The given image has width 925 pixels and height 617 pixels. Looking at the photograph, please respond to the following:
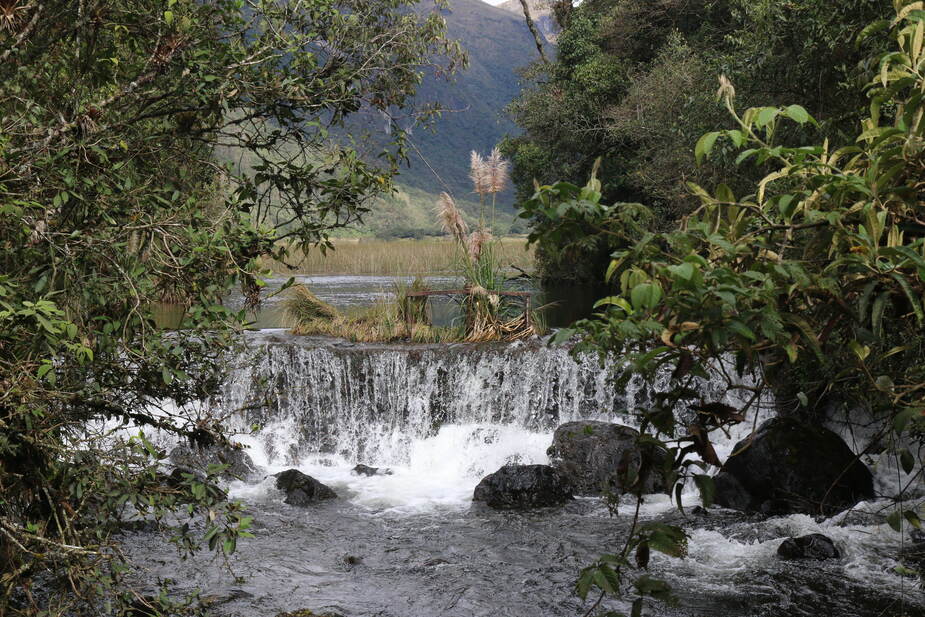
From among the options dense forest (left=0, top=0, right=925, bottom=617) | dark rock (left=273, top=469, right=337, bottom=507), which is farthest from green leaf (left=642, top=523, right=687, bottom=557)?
dark rock (left=273, top=469, right=337, bottom=507)

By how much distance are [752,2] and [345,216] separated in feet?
41.5

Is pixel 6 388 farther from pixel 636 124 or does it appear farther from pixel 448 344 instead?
pixel 636 124

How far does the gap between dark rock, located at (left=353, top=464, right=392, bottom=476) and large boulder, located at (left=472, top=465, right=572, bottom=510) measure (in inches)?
69.3

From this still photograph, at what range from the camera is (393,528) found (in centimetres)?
838

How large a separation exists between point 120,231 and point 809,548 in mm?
6418

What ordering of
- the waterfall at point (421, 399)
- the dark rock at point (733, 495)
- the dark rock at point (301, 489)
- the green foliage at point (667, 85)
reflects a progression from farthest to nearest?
the waterfall at point (421, 399), the green foliage at point (667, 85), the dark rock at point (301, 489), the dark rock at point (733, 495)

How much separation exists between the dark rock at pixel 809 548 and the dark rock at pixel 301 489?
4.86 meters

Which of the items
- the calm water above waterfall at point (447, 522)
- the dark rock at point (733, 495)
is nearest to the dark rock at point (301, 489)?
the calm water above waterfall at point (447, 522)

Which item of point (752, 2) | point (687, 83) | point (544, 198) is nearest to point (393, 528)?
point (544, 198)

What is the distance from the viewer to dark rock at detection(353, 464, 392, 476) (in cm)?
1066

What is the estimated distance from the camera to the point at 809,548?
719 centimetres

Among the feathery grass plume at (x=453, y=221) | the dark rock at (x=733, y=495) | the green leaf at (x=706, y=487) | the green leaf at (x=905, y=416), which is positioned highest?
the feathery grass plume at (x=453, y=221)

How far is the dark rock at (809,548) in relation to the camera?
713 cm

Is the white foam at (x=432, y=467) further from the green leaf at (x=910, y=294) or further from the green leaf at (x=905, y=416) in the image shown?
the green leaf at (x=910, y=294)
